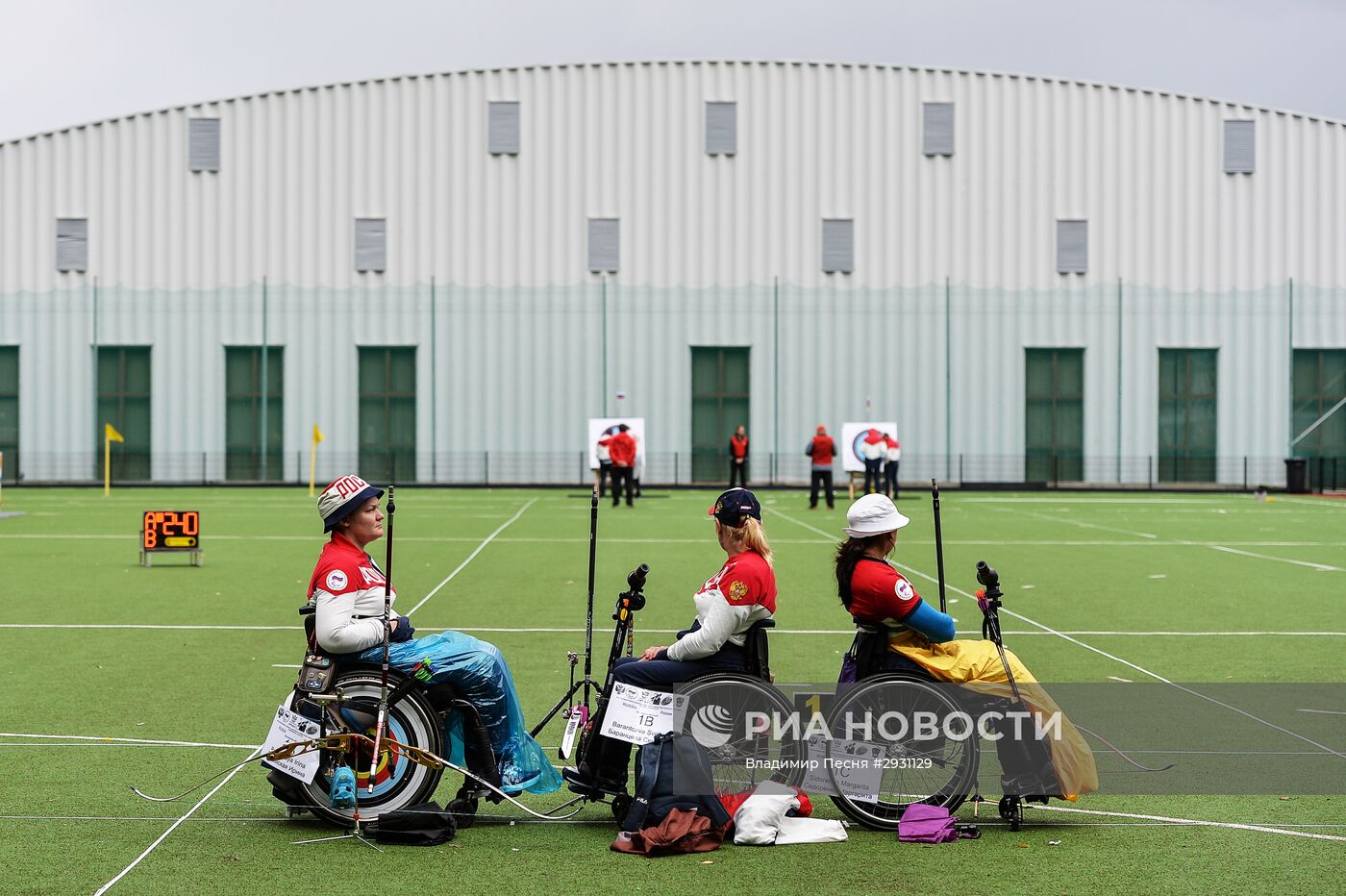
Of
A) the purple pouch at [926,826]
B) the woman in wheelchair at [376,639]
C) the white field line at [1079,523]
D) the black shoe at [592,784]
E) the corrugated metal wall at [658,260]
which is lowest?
the white field line at [1079,523]

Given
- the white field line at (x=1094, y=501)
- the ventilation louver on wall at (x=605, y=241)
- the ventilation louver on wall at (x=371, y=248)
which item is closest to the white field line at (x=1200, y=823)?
the white field line at (x=1094, y=501)

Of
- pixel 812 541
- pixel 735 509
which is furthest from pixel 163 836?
pixel 812 541

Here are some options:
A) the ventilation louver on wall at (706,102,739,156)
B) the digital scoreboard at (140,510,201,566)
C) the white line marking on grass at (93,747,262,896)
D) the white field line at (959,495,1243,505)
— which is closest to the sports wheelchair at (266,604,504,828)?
the white line marking on grass at (93,747,262,896)

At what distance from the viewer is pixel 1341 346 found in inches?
1930

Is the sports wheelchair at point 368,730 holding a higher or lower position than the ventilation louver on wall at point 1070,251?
lower

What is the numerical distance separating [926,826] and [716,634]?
1.17 m

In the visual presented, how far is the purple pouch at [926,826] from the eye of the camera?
20.6 feet

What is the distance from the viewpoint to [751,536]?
654 cm

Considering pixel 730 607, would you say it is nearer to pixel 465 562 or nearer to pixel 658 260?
pixel 465 562

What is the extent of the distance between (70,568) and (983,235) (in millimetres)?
35467

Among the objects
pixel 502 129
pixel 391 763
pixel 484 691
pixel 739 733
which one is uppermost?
pixel 502 129

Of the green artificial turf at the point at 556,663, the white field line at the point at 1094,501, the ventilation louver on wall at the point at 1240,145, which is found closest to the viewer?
the green artificial turf at the point at 556,663

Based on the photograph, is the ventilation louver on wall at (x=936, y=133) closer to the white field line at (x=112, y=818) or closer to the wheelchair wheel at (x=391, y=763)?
the wheelchair wheel at (x=391, y=763)

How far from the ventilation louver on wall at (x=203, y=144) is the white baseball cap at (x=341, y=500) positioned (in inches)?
1760
